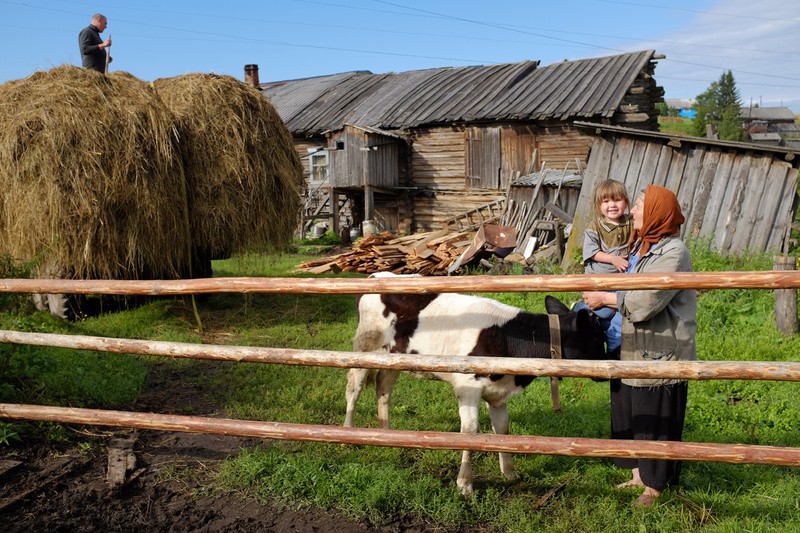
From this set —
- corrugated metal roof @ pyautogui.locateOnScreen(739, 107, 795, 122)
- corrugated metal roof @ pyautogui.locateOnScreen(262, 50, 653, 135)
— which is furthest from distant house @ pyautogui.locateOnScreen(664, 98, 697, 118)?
corrugated metal roof @ pyautogui.locateOnScreen(262, 50, 653, 135)

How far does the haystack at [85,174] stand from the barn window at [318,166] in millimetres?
16484

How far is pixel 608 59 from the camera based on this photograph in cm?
2327

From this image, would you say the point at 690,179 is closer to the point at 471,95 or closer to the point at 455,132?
the point at 455,132

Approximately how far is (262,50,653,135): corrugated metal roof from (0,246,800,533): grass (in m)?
13.2

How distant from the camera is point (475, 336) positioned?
Result: 165 inches

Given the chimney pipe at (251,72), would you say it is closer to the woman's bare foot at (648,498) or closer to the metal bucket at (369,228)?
the metal bucket at (369,228)

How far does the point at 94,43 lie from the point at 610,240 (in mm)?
8511

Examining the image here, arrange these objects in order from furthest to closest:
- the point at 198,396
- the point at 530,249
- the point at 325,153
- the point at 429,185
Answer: the point at 325,153 → the point at 429,185 → the point at 530,249 → the point at 198,396

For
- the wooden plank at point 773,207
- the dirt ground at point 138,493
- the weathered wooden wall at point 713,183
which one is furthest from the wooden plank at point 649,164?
the dirt ground at point 138,493

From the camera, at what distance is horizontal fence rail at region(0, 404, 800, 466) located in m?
3.08

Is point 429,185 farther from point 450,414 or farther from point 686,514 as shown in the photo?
point 686,514

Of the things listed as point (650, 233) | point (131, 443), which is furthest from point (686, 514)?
point (131, 443)

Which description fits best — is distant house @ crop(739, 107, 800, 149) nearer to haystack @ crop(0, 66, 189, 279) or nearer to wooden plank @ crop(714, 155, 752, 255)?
wooden plank @ crop(714, 155, 752, 255)

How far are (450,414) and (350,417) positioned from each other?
930 millimetres
